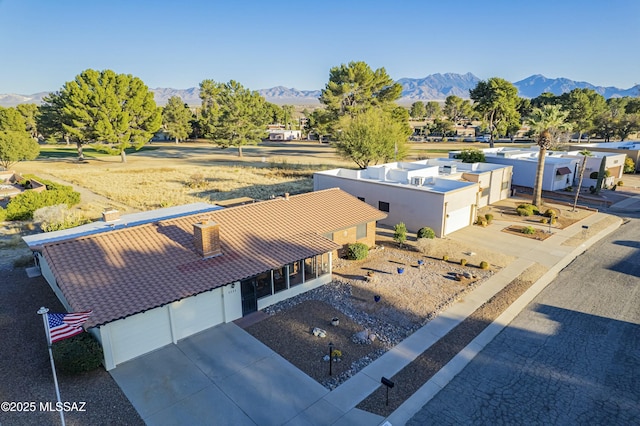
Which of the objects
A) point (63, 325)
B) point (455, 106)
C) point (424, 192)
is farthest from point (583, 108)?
point (63, 325)

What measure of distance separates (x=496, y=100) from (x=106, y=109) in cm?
7007

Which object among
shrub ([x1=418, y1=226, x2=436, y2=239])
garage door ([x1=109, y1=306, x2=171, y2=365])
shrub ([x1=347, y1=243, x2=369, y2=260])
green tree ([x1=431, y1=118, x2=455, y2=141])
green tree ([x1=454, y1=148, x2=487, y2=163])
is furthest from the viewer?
green tree ([x1=431, y1=118, x2=455, y2=141])

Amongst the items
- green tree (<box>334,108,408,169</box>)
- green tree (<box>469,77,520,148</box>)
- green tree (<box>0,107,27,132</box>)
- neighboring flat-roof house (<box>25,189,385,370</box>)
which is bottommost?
neighboring flat-roof house (<box>25,189,385,370</box>)

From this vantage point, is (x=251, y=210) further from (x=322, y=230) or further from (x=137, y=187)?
(x=137, y=187)

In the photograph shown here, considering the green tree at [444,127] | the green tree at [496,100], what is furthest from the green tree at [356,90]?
the green tree at [444,127]

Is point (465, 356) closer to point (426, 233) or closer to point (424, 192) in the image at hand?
point (426, 233)

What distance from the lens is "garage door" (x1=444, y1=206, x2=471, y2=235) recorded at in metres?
29.3

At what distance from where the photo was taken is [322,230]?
22516 millimetres

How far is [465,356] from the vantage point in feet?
48.5

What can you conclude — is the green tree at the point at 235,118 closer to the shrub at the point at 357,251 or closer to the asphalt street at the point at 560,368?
the shrub at the point at 357,251

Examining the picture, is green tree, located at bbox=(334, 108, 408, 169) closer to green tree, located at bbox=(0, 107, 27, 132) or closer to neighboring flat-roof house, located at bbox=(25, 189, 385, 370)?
neighboring flat-roof house, located at bbox=(25, 189, 385, 370)

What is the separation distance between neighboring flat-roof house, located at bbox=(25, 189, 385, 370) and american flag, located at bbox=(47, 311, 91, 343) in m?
1.78

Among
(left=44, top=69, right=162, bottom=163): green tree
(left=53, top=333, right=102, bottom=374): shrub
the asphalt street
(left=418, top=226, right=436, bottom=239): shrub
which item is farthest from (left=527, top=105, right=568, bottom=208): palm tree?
(left=44, top=69, right=162, bottom=163): green tree

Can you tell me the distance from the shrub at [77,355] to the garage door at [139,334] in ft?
1.99
